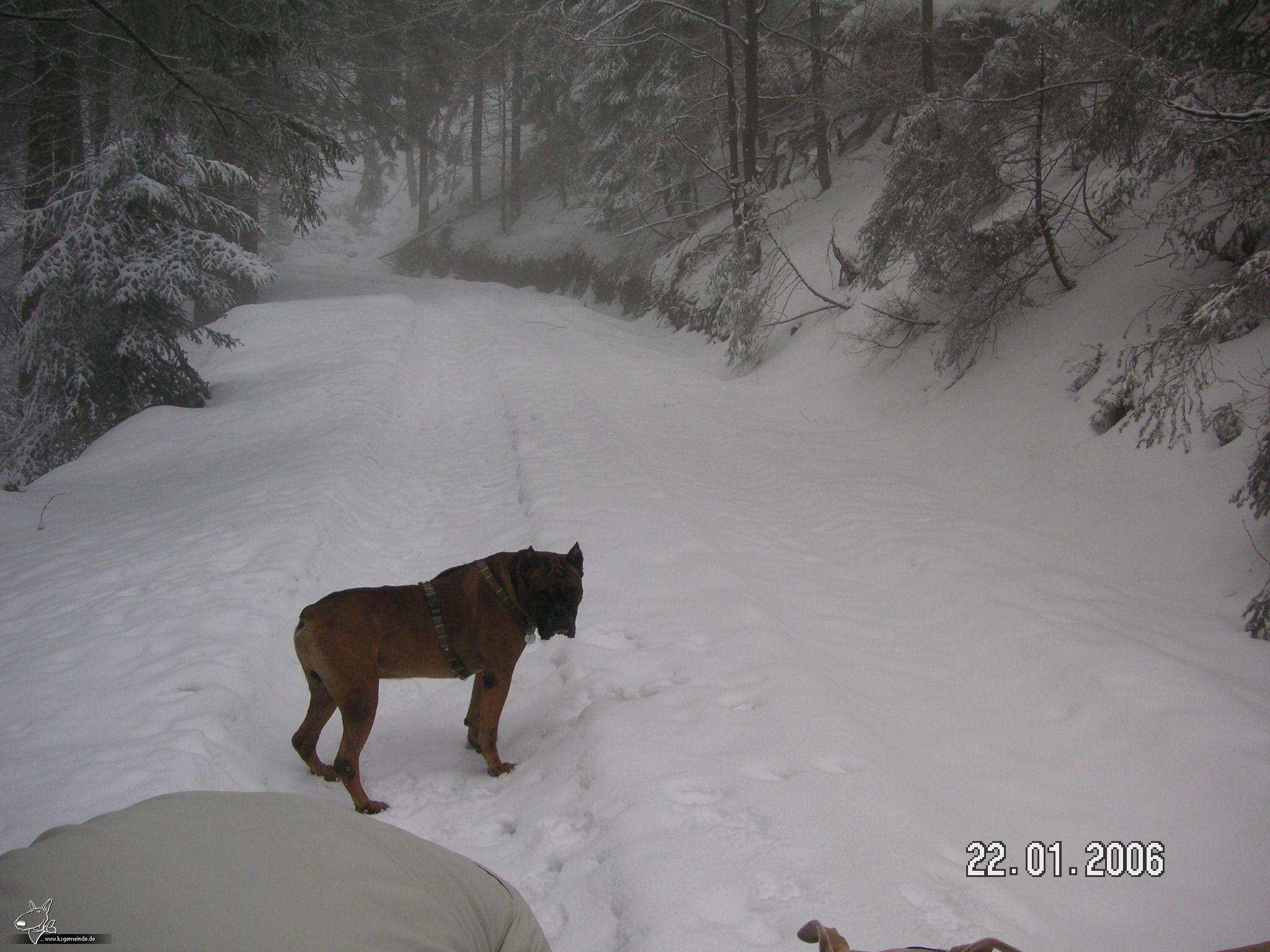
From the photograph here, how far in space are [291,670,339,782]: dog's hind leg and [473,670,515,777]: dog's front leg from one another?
0.74 meters

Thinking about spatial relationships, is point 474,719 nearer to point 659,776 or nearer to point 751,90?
point 659,776

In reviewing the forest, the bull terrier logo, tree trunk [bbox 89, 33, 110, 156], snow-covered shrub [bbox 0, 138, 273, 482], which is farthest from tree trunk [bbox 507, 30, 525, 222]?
the bull terrier logo

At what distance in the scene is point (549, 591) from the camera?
140 inches

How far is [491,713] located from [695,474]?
5.80 m

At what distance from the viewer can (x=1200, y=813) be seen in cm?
332

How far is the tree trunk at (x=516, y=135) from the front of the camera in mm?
35031

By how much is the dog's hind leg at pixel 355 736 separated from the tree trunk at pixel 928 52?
15994 millimetres

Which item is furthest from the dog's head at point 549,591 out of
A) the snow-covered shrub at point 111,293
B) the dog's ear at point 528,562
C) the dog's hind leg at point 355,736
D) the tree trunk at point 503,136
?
the tree trunk at point 503,136

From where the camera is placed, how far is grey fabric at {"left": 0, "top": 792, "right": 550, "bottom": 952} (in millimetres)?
1003

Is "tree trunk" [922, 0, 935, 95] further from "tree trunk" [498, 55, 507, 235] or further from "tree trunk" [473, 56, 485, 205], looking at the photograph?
"tree trunk" [473, 56, 485, 205]

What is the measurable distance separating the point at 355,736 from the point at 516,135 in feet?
131

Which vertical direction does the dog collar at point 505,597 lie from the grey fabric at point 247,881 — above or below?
below

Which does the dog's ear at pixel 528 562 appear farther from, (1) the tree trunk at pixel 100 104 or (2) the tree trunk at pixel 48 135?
(1) the tree trunk at pixel 100 104

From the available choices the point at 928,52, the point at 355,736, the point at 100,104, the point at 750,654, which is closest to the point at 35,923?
the point at 355,736
